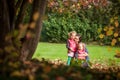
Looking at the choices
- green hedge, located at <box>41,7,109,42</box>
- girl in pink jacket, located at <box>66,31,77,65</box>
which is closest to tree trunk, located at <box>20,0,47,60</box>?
girl in pink jacket, located at <box>66,31,77,65</box>

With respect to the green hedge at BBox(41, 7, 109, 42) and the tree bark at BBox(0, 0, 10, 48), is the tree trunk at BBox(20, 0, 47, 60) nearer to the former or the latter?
the tree bark at BBox(0, 0, 10, 48)

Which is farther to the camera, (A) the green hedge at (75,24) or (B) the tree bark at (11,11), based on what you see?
(A) the green hedge at (75,24)

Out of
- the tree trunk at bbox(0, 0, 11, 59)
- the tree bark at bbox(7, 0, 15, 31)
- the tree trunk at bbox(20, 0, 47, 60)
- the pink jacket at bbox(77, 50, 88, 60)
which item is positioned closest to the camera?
the tree trunk at bbox(0, 0, 11, 59)

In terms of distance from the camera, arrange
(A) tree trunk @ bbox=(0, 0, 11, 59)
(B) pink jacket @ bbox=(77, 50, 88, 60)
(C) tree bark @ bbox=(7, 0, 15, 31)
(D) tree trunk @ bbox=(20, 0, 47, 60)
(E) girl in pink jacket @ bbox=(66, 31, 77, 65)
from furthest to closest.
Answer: (E) girl in pink jacket @ bbox=(66, 31, 77, 65) < (B) pink jacket @ bbox=(77, 50, 88, 60) < (D) tree trunk @ bbox=(20, 0, 47, 60) < (C) tree bark @ bbox=(7, 0, 15, 31) < (A) tree trunk @ bbox=(0, 0, 11, 59)

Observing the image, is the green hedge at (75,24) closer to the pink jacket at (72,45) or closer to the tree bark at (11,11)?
the pink jacket at (72,45)

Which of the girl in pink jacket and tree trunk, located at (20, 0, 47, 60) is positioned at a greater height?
tree trunk, located at (20, 0, 47, 60)

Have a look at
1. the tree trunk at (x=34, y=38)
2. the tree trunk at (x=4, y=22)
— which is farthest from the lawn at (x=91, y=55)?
the tree trunk at (x=4, y=22)

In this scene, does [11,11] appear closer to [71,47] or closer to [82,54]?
[82,54]

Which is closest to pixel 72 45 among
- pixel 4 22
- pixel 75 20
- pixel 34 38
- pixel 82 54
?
pixel 82 54

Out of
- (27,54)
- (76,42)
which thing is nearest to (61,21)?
(76,42)

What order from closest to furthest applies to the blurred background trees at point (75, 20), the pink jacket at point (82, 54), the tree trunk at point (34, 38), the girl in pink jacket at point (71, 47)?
the tree trunk at point (34, 38)
the pink jacket at point (82, 54)
the girl in pink jacket at point (71, 47)
the blurred background trees at point (75, 20)

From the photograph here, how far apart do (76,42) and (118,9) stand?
4.42 meters

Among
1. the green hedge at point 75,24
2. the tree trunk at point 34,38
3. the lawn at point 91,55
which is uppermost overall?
the tree trunk at point 34,38

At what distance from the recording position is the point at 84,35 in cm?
2667
